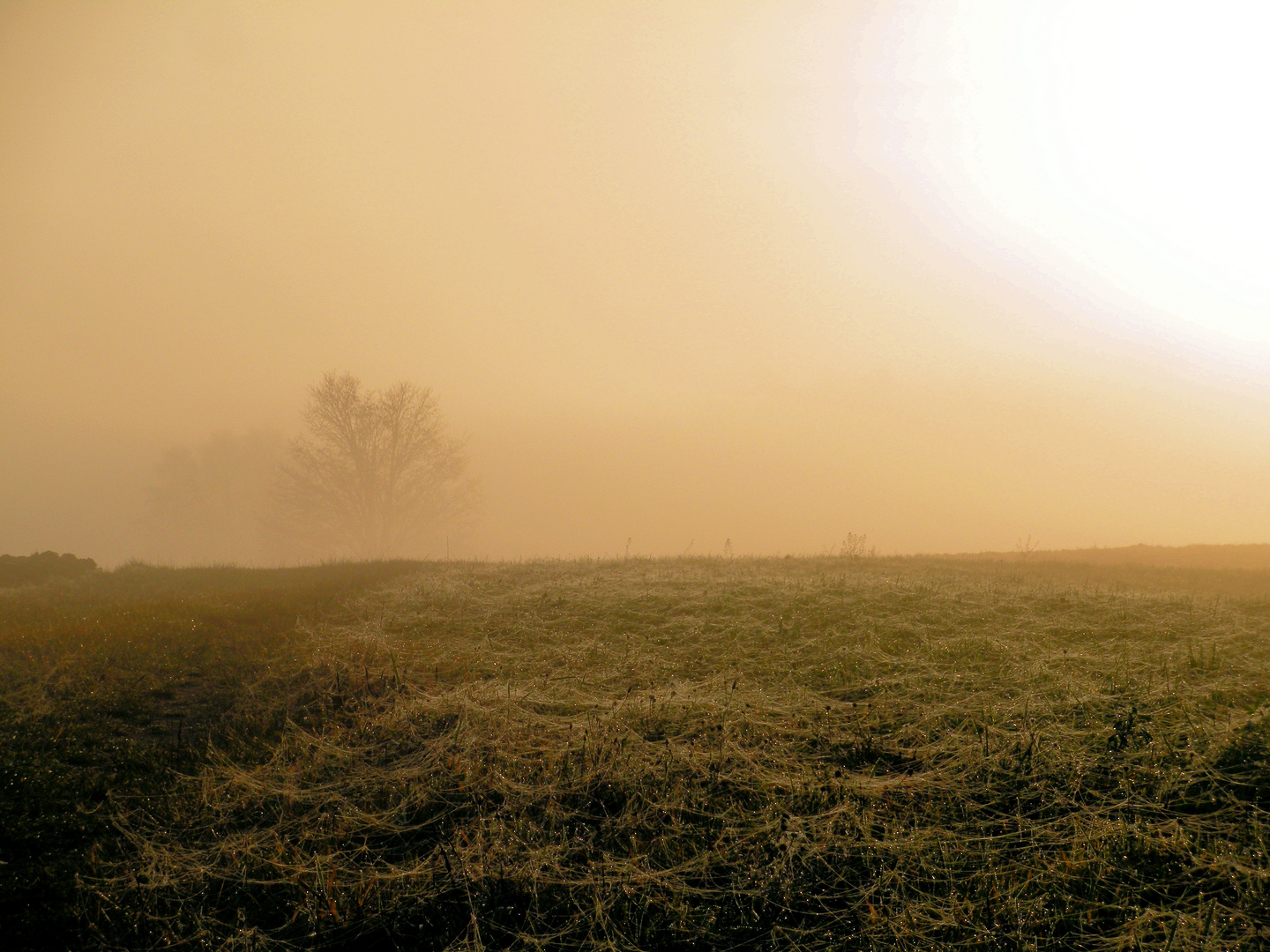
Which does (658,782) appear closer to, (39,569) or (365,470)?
(39,569)

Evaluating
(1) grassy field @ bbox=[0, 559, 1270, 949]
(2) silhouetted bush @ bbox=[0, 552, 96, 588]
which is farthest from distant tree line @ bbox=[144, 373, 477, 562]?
(1) grassy field @ bbox=[0, 559, 1270, 949]

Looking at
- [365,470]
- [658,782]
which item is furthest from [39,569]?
[658,782]

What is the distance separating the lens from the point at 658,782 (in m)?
7.05

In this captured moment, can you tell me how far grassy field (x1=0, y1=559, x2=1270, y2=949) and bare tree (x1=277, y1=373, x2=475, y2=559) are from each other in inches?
1287

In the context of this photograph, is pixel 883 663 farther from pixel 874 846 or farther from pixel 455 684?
pixel 455 684

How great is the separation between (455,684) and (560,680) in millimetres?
1702

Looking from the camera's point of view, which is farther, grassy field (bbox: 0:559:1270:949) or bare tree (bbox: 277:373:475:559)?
bare tree (bbox: 277:373:475:559)

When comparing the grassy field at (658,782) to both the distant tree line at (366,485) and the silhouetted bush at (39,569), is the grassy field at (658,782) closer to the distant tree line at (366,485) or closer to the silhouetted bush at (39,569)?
the silhouetted bush at (39,569)

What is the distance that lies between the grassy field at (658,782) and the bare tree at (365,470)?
32681 mm

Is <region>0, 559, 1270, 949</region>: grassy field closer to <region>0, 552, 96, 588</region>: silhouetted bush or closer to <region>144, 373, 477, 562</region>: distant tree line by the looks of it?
<region>0, 552, 96, 588</region>: silhouetted bush

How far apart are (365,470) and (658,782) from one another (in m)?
42.5

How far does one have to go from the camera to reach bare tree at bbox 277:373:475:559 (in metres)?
44.0

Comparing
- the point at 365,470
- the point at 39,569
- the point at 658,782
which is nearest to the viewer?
the point at 658,782

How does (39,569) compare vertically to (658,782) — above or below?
above
